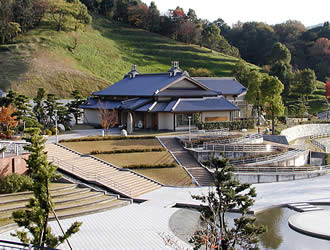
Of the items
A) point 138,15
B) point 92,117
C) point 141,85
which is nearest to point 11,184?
point 141,85

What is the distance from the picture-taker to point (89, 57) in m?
76.0

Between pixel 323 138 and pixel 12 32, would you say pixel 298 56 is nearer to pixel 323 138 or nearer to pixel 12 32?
pixel 323 138

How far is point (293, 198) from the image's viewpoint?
2445 cm

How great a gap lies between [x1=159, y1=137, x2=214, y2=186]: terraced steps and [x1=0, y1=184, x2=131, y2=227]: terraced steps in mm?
7122

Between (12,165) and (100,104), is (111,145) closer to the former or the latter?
(12,165)

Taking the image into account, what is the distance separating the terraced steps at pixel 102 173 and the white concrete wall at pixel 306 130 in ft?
85.8

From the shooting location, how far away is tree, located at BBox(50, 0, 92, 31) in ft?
263

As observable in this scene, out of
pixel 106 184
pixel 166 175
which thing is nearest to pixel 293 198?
pixel 166 175

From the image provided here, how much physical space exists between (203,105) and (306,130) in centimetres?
1973

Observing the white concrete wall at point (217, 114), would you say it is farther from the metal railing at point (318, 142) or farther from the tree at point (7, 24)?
the tree at point (7, 24)

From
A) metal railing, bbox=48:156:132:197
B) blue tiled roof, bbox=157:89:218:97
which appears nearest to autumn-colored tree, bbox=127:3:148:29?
blue tiled roof, bbox=157:89:218:97

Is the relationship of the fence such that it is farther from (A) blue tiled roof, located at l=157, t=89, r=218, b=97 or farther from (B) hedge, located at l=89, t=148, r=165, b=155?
(A) blue tiled roof, located at l=157, t=89, r=218, b=97

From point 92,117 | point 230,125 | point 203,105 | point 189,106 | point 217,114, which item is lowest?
point 230,125

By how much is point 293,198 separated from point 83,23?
7116 centimetres
